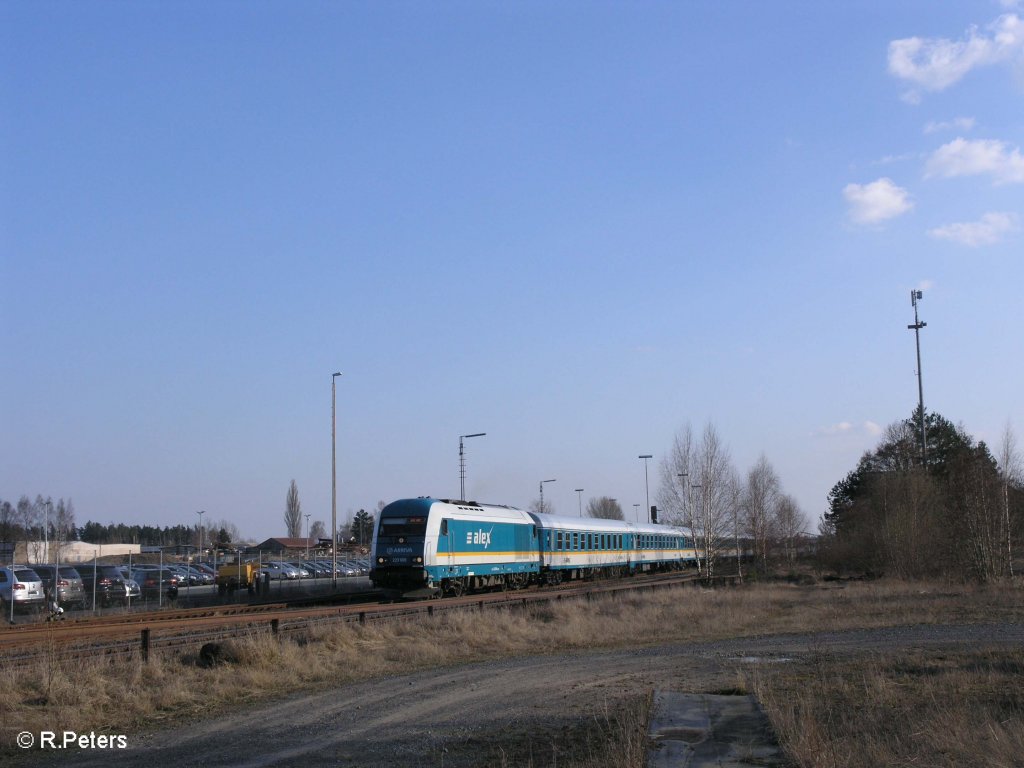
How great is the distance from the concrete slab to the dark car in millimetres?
28553

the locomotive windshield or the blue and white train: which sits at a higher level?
the locomotive windshield

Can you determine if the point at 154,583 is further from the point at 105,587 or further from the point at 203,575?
the point at 203,575

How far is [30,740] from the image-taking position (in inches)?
433

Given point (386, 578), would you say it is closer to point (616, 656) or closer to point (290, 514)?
point (616, 656)

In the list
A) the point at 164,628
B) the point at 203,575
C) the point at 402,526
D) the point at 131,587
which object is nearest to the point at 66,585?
the point at 131,587

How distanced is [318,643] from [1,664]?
581 centimetres

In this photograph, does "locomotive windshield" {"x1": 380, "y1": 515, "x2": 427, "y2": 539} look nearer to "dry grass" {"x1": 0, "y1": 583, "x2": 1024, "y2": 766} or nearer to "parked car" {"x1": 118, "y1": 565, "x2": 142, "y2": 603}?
"dry grass" {"x1": 0, "y1": 583, "x2": 1024, "y2": 766}

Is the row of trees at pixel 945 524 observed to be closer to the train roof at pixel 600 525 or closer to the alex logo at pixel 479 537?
the train roof at pixel 600 525

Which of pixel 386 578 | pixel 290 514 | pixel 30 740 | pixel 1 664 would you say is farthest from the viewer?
pixel 290 514

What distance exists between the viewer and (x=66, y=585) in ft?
109

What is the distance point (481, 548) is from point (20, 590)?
16077mm

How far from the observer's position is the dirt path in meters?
10.0

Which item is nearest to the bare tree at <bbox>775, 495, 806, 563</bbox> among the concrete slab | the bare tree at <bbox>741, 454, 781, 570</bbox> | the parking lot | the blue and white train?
the bare tree at <bbox>741, 454, 781, 570</bbox>

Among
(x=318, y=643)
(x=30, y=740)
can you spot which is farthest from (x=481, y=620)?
(x=30, y=740)
